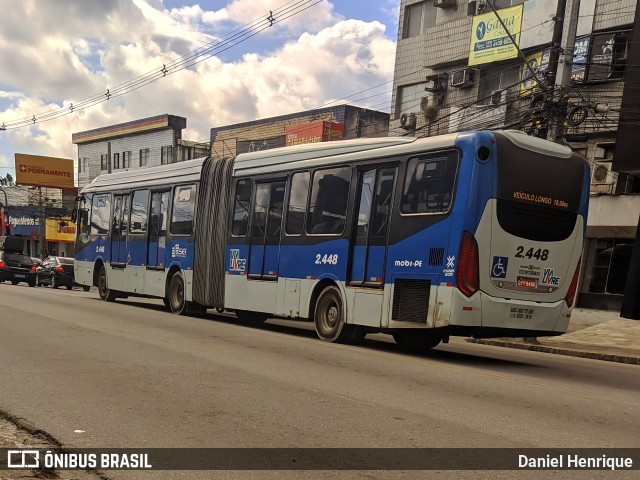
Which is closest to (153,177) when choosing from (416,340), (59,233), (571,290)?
(416,340)

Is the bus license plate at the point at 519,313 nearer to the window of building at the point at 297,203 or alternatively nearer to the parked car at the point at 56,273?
the window of building at the point at 297,203

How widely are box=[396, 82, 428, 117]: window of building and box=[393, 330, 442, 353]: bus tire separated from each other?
18150 mm

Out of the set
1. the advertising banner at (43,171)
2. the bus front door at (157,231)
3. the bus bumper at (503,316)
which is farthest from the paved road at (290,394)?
the advertising banner at (43,171)

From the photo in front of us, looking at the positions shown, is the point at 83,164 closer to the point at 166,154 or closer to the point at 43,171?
the point at 43,171

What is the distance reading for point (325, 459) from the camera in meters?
4.79

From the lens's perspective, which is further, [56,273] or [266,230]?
[56,273]

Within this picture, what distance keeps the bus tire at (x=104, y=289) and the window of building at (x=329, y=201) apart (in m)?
10.0

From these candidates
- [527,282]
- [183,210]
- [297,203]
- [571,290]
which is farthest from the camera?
[183,210]

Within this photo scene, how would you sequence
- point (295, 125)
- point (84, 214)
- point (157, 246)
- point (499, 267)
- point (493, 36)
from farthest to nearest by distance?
point (295, 125), point (493, 36), point (84, 214), point (157, 246), point (499, 267)

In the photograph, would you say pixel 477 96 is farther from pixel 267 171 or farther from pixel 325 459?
pixel 325 459

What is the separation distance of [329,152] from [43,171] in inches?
2339

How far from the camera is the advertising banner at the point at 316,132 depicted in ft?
104

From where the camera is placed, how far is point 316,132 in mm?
32094

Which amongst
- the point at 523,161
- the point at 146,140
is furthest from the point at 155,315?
the point at 146,140
